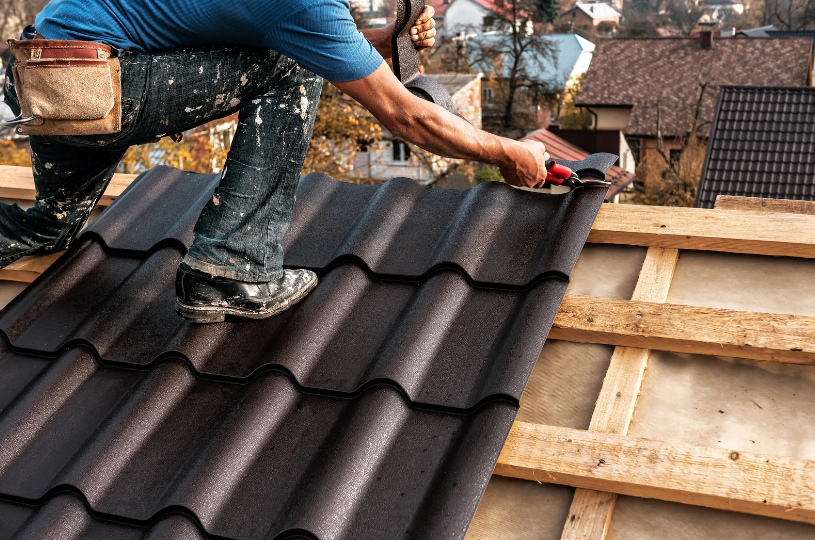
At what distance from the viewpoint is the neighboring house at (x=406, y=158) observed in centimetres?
2933

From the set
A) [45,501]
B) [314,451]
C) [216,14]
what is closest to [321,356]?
[314,451]

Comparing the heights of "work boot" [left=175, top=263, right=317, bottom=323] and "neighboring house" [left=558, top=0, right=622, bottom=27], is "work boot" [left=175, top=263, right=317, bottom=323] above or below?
below

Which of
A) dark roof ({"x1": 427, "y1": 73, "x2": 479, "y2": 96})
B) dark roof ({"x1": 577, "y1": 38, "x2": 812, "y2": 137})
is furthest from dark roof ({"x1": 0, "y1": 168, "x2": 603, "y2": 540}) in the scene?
dark roof ({"x1": 427, "y1": 73, "x2": 479, "y2": 96})

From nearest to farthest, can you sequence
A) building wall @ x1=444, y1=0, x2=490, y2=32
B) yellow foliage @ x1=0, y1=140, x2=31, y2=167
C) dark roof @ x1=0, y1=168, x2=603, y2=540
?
1. dark roof @ x1=0, y1=168, x2=603, y2=540
2. yellow foliage @ x1=0, y1=140, x2=31, y2=167
3. building wall @ x1=444, y1=0, x2=490, y2=32

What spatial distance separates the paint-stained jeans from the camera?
2182 mm

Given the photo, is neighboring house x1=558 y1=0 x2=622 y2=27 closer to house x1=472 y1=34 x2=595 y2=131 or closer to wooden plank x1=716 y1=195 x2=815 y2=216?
house x1=472 y1=34 x2=595 y2=131

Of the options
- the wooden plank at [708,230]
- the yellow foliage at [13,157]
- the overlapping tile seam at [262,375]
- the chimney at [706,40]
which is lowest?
the overlapping tile seam at [262,375]

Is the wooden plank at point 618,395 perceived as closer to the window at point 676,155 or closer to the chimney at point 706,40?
the window at point 676,155

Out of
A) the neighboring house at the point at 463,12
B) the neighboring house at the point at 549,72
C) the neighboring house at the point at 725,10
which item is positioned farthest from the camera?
the neighboring house at the point at 725,10

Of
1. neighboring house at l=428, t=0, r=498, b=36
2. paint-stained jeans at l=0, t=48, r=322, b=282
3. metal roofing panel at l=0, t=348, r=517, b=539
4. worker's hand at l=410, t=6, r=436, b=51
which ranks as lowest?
metal roofing panel at l=0, t=348, r=517, b=539

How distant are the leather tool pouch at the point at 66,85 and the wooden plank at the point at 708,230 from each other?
1.57 meters

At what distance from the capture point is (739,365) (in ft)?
6.65

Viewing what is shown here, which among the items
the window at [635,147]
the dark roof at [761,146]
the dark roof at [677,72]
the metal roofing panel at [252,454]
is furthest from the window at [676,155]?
the metal roofing panel at [252,454]

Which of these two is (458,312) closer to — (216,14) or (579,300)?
(579,300)
